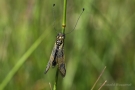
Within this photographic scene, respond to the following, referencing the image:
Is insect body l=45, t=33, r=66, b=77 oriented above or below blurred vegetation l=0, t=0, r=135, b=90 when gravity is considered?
above

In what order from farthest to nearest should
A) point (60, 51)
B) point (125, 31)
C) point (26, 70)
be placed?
point (125, 31) < point (26, 70) < point (60, 51)

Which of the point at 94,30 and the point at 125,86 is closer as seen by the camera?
the point at 125,86

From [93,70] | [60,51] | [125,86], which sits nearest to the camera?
[60,51]

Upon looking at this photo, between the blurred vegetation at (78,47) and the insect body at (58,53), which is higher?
the insect body at (58,53)

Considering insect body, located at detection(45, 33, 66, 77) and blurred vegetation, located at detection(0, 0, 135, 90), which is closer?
insect body, located at detection(45, 33, 66, 77)

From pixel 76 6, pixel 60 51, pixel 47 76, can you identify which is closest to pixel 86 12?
pixel 76 6

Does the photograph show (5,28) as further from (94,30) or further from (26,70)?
(94,30)

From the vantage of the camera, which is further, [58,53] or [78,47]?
[78,47]

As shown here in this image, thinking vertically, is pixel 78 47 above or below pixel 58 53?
below
